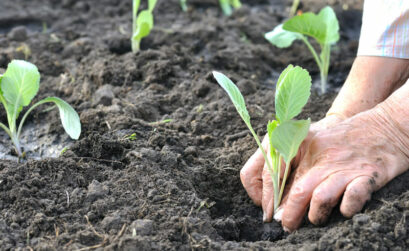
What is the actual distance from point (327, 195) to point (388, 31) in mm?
794

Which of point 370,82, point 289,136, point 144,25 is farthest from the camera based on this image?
point 144,25

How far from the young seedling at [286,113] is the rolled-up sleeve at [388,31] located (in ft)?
1.84

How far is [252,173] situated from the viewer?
186cm

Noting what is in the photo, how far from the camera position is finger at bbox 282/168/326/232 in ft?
5.45

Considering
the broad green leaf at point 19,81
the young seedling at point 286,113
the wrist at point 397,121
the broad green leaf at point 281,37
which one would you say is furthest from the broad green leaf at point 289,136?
the broad green leaf at point 281,37

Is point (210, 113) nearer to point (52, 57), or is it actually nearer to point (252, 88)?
point (252, 88)

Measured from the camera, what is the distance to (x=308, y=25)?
264 cm

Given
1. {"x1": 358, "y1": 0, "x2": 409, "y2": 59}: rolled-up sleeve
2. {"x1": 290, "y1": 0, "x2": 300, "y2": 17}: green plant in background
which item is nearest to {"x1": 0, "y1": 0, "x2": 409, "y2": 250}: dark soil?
{"x1": 290, "y1": 0, "x2": 300, "y2": 17}: green plant in background

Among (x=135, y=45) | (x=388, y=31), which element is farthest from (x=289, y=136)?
(x=135, y=45)

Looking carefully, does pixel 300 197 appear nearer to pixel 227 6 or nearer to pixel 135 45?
pixel 135 45

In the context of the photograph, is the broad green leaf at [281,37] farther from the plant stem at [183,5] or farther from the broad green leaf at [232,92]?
the plant stem at [183,5]

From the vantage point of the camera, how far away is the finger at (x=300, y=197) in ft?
5.45

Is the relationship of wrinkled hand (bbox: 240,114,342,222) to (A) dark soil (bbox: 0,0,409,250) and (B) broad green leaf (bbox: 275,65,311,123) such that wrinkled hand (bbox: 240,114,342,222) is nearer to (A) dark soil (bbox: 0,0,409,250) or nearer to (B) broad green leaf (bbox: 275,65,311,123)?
(A) dark soil (bbox: 0,0,409,250)

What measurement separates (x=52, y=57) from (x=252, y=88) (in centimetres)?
116
